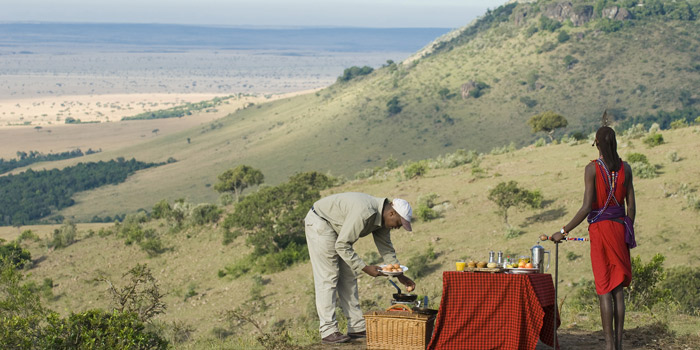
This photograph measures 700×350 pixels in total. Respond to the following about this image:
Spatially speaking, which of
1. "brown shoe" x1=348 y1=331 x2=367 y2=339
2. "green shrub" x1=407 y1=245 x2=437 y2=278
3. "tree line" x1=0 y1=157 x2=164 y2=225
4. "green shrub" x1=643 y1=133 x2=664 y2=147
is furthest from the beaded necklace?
"tree line" x1=0 y1=157 x2=164 y2=225

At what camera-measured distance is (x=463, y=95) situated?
77.8 metres

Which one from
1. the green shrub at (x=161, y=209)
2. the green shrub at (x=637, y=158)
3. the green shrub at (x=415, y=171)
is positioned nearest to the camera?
the green shrub at (x=637, y=158)

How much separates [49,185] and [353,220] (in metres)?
82.5

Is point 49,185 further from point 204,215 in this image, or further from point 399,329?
point 399,329

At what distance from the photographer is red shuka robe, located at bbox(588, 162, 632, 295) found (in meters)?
7.78

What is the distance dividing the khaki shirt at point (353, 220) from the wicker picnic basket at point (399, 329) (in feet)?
1.77

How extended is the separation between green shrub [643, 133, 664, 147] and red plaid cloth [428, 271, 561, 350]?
27187 mm

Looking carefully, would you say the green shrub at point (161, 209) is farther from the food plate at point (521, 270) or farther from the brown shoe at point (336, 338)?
the food plate at point (521, 270)

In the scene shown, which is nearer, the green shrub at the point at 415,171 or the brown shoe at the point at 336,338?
the brown shoe at the point at 336,338

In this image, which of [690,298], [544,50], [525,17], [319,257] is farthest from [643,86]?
[319,257]

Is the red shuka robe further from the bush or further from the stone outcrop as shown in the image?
the stone outcrop

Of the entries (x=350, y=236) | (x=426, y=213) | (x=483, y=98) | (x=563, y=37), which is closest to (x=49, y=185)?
(x=483, y=98)

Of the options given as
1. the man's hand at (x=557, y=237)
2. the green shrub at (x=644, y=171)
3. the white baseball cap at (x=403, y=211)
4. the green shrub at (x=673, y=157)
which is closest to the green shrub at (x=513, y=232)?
the green shrub at (x=644, y=171)

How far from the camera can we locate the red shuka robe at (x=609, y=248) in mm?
7777
